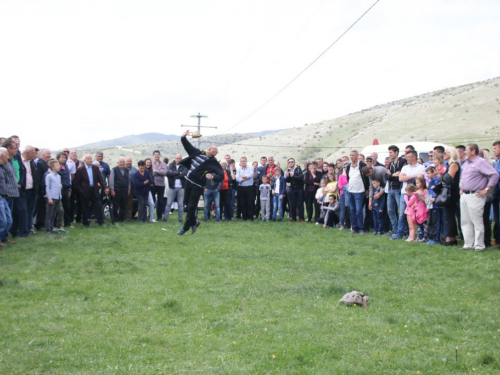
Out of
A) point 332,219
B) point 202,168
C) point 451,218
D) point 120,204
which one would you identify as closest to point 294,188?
point 332,219

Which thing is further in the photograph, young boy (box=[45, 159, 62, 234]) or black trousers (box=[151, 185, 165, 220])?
black trousers (box=[151, 185, 165, 220])

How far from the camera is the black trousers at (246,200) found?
789 inches

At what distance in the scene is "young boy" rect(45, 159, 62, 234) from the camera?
1514cm

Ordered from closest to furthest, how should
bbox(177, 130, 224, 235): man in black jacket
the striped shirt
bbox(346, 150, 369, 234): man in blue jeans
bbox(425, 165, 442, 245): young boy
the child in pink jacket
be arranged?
bbox(177, 130, 224, 235): man in black jacket < the striped shirt < bbox(425, 165, 442, 245): young boy < the child in pink jacket < bbox(346, 150, 369, 234): man in blue jeans

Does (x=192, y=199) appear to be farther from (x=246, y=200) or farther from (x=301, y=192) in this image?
(x=301, y=192)

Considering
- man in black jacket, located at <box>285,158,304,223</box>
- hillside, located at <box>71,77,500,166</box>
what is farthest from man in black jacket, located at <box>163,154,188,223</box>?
hillside, located at <box>71,77,500,166</box>

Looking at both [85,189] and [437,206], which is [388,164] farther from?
[85,189]

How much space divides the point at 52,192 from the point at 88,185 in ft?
6.28

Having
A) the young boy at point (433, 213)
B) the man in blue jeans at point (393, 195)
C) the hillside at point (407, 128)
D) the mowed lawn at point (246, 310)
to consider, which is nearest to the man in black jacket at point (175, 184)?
the mowed lawn at point (246, 310)

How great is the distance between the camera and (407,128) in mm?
69062

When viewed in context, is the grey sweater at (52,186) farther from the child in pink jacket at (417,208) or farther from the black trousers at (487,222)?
the black trousers at (487,222)

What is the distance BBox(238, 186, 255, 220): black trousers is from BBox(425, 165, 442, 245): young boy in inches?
310

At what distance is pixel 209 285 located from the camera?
8883mm

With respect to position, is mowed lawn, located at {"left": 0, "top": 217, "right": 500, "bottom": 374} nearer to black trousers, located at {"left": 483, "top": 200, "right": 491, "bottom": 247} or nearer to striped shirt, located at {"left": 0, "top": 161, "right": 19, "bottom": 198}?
black trousers, located at {"left": 483, "top": 200, "right": 491, "bottom": 247}
